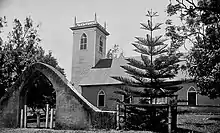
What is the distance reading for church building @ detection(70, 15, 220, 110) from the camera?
27220mm

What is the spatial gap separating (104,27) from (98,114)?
26.7 m

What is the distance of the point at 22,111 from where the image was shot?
13992 mm

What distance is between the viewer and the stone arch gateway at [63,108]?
12.2 m

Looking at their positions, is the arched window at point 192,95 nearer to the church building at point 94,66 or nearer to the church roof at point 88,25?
the church building at point 94,66

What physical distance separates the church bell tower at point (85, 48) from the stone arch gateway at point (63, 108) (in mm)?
19303

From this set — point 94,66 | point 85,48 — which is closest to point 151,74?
point 94,66

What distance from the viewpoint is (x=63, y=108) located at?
13.1m

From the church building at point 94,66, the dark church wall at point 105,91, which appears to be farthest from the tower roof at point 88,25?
the dark church wall at point 105,91

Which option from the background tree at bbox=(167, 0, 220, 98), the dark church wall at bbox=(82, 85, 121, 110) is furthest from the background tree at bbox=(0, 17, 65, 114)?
the background tree at bbox=(167, 0, 220, 98)

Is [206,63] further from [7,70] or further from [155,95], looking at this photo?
[7,70]

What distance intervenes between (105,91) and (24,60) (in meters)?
8.39

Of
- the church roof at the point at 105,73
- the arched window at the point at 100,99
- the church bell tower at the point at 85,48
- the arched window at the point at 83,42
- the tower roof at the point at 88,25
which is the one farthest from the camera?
the arched window at the point at 83,42

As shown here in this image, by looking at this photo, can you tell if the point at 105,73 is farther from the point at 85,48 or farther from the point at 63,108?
the point at 63,108

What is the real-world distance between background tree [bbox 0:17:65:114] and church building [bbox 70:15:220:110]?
4318 millimetres
